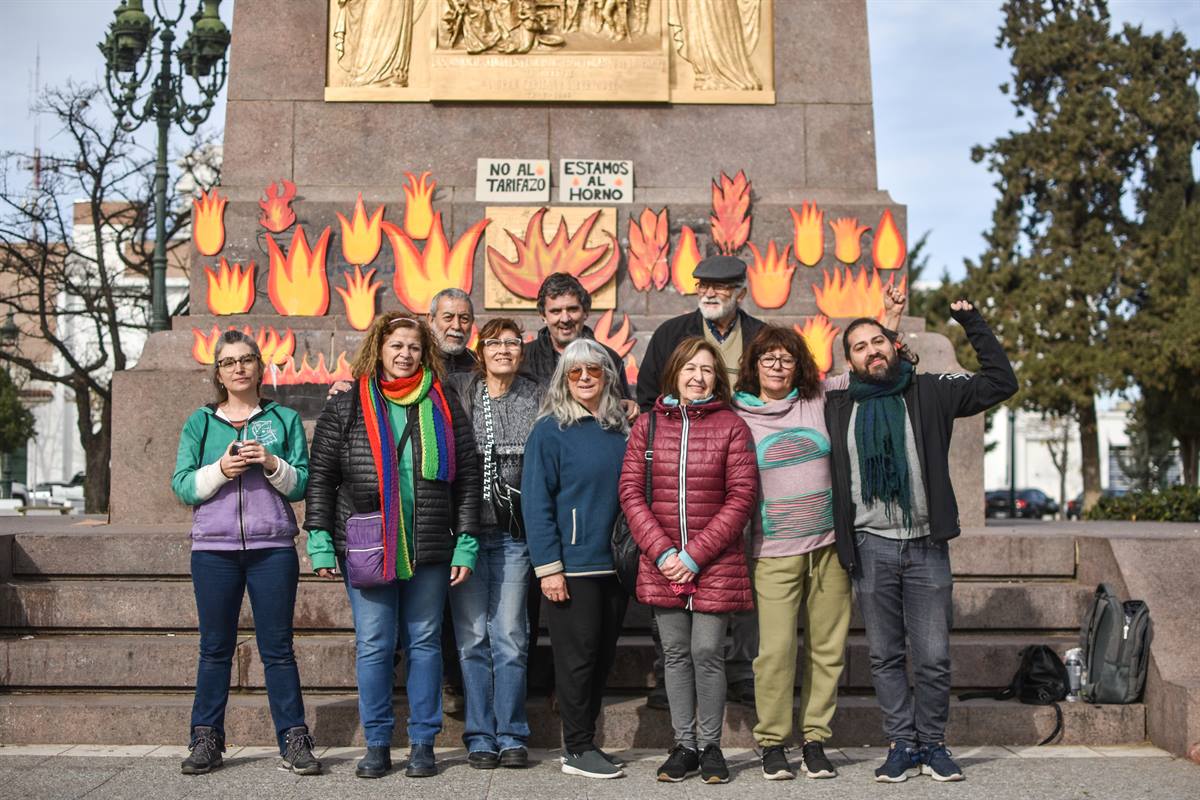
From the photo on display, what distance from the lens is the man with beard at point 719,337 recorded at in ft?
20.9

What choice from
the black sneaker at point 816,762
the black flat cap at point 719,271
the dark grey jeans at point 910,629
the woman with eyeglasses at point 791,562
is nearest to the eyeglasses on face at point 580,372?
the woman with eyeglasses at point 791,562

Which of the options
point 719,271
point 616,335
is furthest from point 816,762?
point 616,335

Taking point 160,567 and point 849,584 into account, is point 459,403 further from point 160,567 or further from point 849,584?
point 160,567

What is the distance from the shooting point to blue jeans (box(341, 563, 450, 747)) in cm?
575

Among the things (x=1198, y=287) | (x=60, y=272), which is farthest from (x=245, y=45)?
(x=1198, y=287)

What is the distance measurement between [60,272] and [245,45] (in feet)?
37.8

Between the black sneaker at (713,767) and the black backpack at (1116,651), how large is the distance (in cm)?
212

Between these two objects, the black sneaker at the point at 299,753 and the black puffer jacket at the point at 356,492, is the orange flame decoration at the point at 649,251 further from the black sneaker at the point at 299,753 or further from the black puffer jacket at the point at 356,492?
the black sneaker at the point at 299,753

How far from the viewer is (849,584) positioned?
5.90 m

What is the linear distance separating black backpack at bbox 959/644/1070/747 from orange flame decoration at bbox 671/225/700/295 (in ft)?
13.3

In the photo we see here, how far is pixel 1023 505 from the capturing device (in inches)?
1973

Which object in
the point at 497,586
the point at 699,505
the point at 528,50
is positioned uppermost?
the point at 528,50

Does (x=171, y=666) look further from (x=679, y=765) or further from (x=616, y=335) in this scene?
Answer: (x=616, y=335)

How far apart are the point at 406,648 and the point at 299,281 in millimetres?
4591
